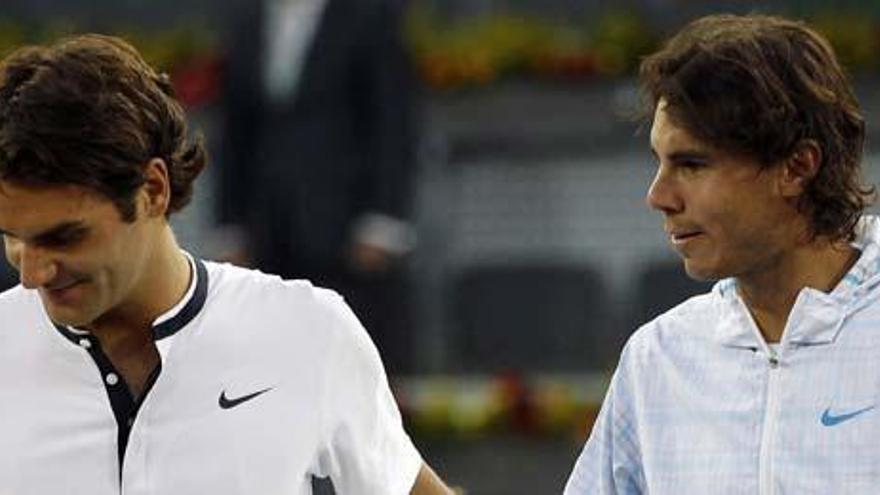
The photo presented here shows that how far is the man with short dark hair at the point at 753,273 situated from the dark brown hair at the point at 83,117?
2.76 ft

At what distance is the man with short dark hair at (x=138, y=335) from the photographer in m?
4.69

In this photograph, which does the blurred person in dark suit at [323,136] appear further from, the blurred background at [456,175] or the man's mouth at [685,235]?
the man's mouth at [685,235]

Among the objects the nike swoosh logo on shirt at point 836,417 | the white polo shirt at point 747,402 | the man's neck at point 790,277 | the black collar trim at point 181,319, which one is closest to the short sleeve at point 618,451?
the white polo shirt at point 747,402

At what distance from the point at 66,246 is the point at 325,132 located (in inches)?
168

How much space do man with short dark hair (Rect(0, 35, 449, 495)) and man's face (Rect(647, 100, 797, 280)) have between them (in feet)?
1.99

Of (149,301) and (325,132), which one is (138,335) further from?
(325,132)

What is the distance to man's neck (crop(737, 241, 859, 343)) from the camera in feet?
15.8

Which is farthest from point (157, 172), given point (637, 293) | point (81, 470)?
point (637, 293)

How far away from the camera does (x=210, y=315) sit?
4.91 metres

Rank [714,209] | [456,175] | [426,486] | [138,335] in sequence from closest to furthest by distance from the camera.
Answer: [714,209] → [138,335] → [426,486] → [456,175]

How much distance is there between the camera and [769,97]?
4809mm

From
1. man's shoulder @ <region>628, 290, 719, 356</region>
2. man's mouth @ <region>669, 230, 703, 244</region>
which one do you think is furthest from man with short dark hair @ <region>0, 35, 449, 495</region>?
man's mouth @ <region>669, 230, 703, 244</region>

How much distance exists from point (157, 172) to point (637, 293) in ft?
16.1

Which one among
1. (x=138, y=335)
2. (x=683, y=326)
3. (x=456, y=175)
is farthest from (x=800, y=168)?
(x=456, y=175)
